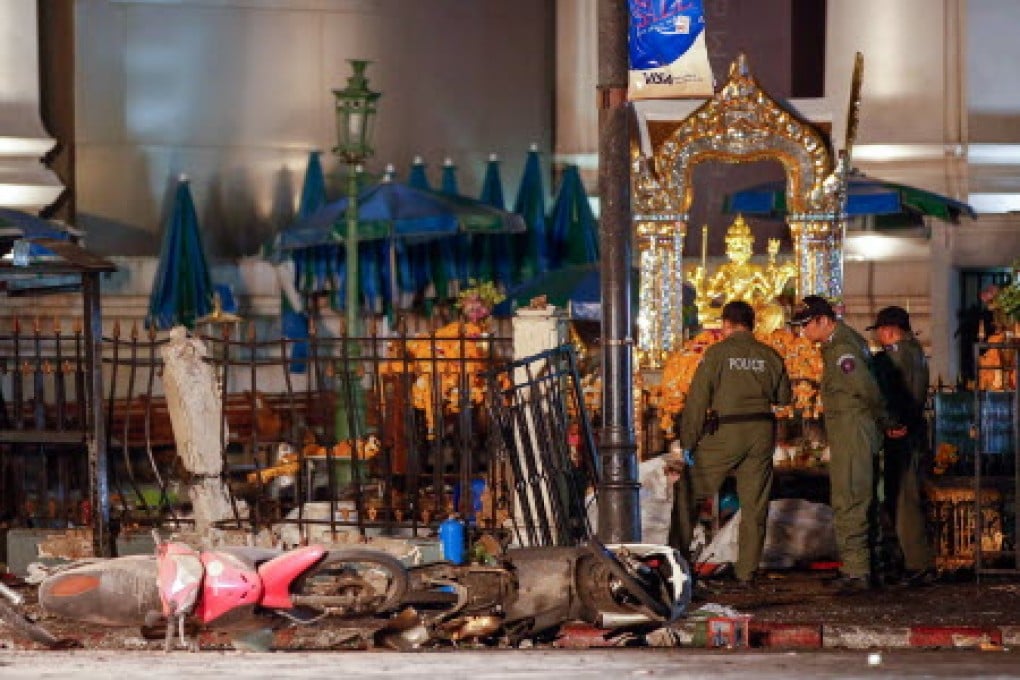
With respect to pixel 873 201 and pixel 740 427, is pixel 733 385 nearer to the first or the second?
pixel 740 427

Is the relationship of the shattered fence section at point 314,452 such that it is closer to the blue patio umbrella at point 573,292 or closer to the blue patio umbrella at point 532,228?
the blue patio umbrella at point 573,292

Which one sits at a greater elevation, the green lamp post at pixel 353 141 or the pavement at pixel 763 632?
the green lamp post at pixel 353 141

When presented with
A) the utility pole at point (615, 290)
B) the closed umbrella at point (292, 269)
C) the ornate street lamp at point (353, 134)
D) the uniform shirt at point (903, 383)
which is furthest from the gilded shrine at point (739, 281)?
the closed umbrella at point (292, 269)

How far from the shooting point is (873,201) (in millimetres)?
25875

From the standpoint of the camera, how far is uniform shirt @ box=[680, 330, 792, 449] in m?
17.7

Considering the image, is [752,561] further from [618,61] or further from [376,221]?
[376,221]

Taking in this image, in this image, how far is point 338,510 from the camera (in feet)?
62.4

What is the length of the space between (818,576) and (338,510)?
10.9 feet

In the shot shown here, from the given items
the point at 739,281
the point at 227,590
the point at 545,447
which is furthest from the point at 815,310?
the point at 739,281

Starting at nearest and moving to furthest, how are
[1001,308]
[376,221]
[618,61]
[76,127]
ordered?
[618,61], [1001,308], [376,221], [76,127]

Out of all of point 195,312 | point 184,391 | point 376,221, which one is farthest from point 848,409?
point 195,312

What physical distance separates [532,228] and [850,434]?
14.0 meters

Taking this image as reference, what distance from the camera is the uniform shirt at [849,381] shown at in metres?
17.6

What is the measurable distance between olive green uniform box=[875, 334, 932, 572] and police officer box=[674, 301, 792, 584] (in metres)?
0.91
